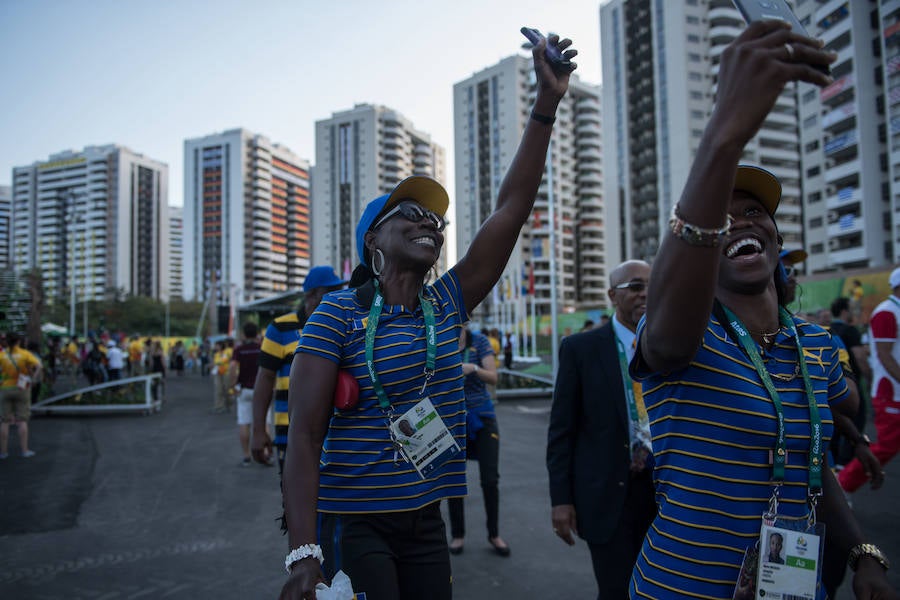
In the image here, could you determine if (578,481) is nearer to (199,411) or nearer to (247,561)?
(247,561)

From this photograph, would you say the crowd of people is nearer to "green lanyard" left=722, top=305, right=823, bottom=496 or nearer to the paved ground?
"green lanyard" left=722, top=305, right=823, bottom=496

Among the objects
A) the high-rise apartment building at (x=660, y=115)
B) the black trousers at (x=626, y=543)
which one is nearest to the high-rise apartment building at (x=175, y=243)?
the high-rise apartment building at (x=660, y=115)

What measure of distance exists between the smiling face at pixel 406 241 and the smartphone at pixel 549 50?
0.71m

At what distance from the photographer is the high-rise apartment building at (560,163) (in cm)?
10644

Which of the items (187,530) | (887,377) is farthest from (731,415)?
(187,530)

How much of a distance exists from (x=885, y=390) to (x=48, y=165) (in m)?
162

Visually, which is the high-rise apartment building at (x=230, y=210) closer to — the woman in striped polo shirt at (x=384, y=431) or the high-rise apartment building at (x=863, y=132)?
the high-rise apartment building at (x=863, y=132)

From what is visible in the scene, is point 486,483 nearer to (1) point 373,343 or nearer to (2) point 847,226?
(1) point 373,343

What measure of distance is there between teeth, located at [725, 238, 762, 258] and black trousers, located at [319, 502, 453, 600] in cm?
123

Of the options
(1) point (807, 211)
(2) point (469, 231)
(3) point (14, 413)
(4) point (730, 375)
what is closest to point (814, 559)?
(4) point (730, 375)

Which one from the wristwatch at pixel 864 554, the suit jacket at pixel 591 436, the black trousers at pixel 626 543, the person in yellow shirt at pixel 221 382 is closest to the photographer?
the wristwatch at pixel 864 554

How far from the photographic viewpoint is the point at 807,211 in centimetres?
6731

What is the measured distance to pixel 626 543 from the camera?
287cm

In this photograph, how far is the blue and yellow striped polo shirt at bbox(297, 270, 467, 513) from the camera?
1.98 meters
